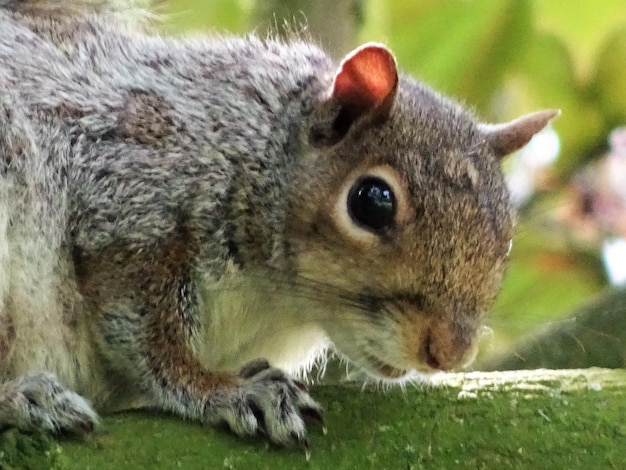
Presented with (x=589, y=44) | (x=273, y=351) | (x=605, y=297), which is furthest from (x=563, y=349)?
(x=589, y=44)

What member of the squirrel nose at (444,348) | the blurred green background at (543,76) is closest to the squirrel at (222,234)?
the squirrel nose at (444,348)

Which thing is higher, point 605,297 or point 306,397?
point 605,297

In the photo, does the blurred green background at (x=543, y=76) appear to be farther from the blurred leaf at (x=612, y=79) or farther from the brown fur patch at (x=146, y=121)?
the brown fur patch at (x=146, y=121)

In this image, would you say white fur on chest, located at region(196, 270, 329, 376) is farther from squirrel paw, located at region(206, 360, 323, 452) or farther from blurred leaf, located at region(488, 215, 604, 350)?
blurred leaf, located at region(488, 215, 604, 350)

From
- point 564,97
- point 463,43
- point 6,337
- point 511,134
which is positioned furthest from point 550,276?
point 6,337

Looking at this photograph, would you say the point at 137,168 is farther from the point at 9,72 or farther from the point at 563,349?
the point at 563,349

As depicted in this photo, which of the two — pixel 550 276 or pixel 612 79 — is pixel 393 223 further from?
pixel 612 79
